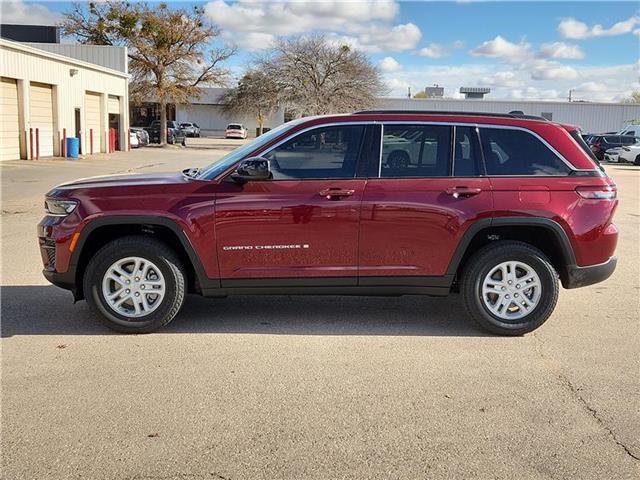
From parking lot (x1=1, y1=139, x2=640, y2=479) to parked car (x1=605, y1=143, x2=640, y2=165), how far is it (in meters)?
31.3

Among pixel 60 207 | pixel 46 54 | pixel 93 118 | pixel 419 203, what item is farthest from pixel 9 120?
pixel 419 203

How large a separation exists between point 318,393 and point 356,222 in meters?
1.56

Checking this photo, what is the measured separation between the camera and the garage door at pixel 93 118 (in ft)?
101

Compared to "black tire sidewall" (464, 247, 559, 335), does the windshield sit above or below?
above

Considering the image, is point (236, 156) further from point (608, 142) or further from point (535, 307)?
point (608, 142)

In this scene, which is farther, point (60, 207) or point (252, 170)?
point (60, 207)

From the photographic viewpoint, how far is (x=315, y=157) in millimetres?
5168

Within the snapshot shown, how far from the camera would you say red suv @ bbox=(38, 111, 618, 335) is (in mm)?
5059

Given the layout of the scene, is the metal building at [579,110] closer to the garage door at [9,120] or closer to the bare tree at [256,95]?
the bare tree at [256,95]

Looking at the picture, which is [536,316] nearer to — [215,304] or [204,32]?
[215,304]

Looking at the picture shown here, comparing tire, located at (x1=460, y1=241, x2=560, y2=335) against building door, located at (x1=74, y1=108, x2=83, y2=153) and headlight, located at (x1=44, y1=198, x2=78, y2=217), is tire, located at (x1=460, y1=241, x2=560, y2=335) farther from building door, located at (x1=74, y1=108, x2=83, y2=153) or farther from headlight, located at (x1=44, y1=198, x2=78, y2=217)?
building door, located at (x1=74, y1=108, x2=83, y2=153)

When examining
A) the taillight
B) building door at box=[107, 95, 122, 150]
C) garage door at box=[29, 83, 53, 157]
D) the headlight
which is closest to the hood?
the headlight

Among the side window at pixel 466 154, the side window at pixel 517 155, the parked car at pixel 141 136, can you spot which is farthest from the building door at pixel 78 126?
the side window at pixel 517 155

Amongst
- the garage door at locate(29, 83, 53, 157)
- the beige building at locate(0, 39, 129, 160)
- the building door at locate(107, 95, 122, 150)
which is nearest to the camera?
the beige building at locate(0, 39, 129, 160)
